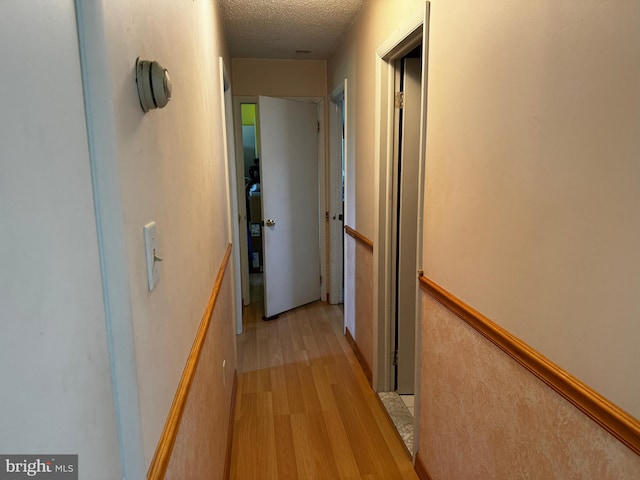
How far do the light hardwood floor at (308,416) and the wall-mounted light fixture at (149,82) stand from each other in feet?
6.07

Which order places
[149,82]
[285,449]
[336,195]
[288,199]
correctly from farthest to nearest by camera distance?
1. [336,195]
2. [288,199]
3. [285,449]
4. [149,82]

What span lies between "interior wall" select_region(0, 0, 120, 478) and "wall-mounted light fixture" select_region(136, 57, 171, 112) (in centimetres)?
21

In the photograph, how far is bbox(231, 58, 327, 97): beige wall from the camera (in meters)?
4.03

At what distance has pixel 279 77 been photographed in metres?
4.10

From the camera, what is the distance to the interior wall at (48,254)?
385 millimetres

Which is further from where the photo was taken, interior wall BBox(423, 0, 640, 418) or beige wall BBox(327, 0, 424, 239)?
beige wall BBox(327, 0, 424, 239)

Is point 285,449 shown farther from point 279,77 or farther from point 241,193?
point 279,77

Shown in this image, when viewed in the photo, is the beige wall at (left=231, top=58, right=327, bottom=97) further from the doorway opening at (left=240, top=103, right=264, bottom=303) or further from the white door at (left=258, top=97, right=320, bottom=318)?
the doorway opening at (left=240, top=103, right=264, bottom=303)

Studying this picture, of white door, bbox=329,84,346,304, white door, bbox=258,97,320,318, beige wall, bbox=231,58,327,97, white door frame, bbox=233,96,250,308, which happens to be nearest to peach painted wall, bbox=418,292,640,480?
white door, bbox=258,97,320,318

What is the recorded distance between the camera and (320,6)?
8.92 ft

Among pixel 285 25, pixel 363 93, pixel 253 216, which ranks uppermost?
pixel 285 25

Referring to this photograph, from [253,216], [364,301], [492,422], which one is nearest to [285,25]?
[364,301]

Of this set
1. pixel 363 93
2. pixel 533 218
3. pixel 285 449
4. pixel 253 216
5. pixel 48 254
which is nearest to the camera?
pixel 48 254

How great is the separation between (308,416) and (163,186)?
1.97 meters
